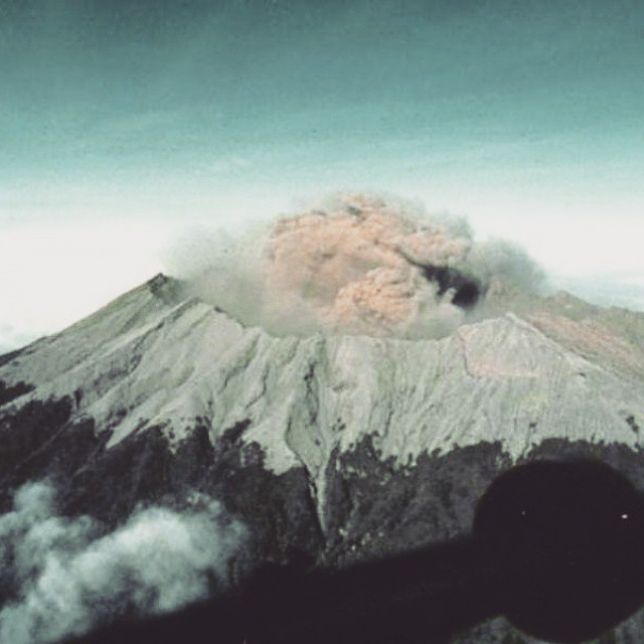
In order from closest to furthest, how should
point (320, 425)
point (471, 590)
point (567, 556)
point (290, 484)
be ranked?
point (471, 590)
point (567, 556)
point (290, 484)
point (320, 425)

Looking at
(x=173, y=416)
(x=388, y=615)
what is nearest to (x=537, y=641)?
(x=388, y=615)

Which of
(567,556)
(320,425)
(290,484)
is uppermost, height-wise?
(320,425)

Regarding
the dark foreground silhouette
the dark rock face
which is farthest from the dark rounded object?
the dark rock face

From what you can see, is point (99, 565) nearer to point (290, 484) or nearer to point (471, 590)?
point (290, 484)

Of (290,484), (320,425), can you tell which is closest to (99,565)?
(290,484)

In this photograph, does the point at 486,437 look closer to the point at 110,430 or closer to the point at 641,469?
the point at 641,469

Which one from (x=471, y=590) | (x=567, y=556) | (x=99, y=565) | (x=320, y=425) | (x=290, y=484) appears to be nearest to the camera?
(x=471, y=590)
